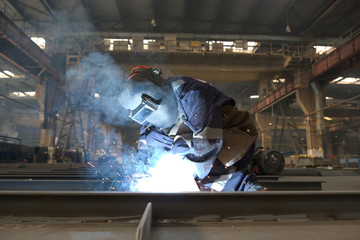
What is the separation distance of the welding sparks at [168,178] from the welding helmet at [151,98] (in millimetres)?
404

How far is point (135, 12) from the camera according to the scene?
35.9 feet

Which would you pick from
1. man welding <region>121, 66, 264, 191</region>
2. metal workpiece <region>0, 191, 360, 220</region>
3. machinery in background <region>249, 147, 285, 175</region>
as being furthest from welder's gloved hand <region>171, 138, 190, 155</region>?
machinery in background <region>249, 147, 285, 175</region>

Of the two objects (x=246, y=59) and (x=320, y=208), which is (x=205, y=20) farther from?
(x=320, y=208)

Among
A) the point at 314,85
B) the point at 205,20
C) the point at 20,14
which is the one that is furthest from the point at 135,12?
the point at 314,85

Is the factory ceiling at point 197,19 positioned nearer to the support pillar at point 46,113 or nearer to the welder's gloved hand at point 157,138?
the support pillar at point 46,113

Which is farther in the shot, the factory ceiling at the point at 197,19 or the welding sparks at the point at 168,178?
Answer: the factory ceiling at the point at 197,19

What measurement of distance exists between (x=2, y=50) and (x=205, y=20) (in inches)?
340

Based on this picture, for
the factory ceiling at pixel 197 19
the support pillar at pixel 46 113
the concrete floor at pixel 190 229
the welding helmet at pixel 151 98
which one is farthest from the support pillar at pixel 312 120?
the support pillar at pixel 46 113

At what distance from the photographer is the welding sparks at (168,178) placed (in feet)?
7.11

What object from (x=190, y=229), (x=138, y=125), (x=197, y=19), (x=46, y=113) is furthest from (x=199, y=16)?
(x=190, y=229)

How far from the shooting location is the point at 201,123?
1.70m

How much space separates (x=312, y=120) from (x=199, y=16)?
701 cm

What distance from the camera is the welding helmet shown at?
75.0 inches

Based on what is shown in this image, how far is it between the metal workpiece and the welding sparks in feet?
3.13
